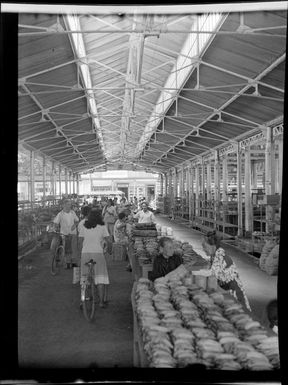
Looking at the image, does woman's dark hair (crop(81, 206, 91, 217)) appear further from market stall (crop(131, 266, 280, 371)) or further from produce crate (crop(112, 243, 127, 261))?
market stall (crop(131, 266, 280, 371))

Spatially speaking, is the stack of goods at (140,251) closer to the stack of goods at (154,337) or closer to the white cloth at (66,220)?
the white cloth at (66,220)

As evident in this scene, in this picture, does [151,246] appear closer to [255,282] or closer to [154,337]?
[255,282]

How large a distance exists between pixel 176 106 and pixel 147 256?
3380mm

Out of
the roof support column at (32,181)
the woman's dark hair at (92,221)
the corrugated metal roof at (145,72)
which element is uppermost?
the corrugated metal roof at (145,72)

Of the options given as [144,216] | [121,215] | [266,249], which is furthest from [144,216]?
[266,249]

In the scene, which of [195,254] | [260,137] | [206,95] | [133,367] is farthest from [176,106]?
[133,367]

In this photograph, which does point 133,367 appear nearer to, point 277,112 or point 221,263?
point 221,263

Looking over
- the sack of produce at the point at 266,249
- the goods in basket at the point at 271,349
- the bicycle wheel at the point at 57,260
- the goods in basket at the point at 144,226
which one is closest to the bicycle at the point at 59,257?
the bicycle wheel at the point at 57,260

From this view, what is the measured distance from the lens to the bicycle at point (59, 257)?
3.85 metres

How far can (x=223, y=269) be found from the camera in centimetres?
411

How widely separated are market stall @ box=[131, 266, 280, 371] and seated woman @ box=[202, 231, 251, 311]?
0.39 m

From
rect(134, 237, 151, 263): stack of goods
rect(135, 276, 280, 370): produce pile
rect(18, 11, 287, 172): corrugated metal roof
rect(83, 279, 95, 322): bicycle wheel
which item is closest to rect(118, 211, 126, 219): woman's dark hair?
rect(134, 237, 151, 263): stack of goods

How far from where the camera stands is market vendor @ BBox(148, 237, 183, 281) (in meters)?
4.20

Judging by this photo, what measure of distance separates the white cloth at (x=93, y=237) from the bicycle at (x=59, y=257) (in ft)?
0.69
